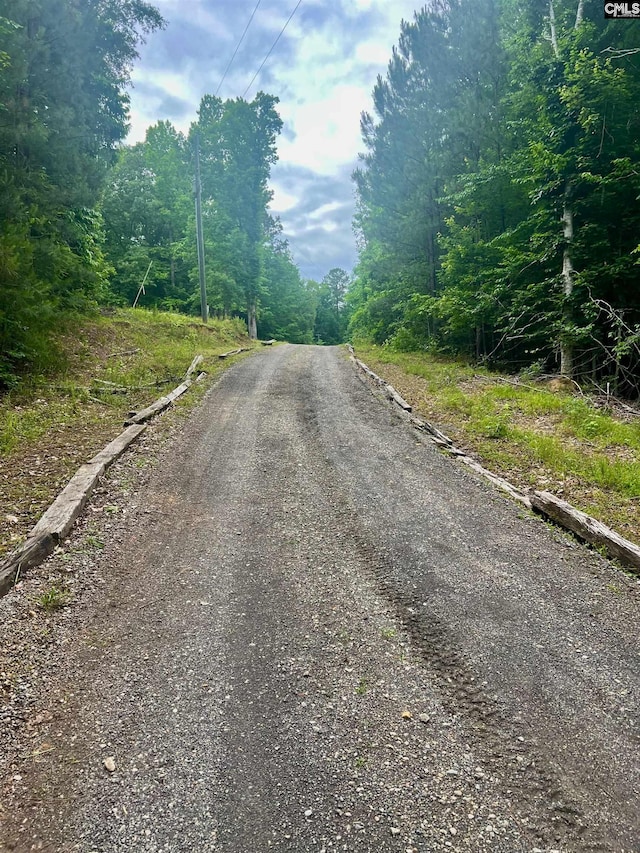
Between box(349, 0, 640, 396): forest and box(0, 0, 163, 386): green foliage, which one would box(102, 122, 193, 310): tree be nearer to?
box(349, 0, 640, 396): forest

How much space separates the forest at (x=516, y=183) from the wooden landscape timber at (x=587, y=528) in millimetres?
4577

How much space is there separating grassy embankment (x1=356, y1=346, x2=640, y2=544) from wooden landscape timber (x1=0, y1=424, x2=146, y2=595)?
4.45 m

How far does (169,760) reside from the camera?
1.84 meters

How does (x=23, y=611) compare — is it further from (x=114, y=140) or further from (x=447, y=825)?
(x=114, y=140)

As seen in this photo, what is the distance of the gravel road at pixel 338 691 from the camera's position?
1.62m

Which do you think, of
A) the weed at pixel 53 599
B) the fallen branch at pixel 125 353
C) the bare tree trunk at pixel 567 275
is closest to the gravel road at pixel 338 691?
the weed at pixel 53 599

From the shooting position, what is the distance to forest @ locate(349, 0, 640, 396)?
27.3 ft

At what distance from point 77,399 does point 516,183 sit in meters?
10.3

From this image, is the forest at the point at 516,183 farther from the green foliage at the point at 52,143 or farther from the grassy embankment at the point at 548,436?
the green foliage at the point at 52,143

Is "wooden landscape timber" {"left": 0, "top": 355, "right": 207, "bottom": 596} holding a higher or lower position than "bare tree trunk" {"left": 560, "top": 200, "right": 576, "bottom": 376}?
lower

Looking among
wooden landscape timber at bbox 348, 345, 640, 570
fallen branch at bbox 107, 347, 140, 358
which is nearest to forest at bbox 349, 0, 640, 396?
wooden landscape timber at bbox 348, 345, 640, 570

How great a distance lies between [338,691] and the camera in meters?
2.19

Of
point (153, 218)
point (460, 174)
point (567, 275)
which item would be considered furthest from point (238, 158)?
point (567, 275)

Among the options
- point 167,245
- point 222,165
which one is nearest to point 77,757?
point 222,165
